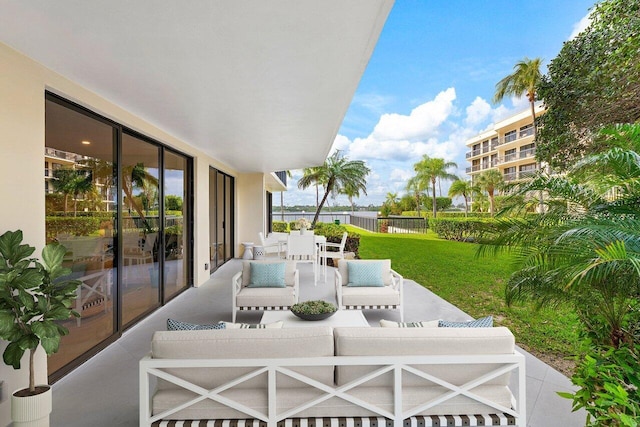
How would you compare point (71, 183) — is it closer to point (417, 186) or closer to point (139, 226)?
point (139, 226)

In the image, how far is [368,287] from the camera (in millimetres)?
5312

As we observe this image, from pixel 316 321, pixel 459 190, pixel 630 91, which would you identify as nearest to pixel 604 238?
A: pixel 316 321

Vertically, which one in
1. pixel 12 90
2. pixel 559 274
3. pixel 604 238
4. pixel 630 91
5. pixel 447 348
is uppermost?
pixel 630 91

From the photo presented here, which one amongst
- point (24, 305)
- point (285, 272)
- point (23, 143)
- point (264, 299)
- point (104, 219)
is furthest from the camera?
point (285, 272)

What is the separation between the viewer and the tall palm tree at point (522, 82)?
18.7 metres

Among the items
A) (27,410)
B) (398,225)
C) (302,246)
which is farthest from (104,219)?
(398,225)

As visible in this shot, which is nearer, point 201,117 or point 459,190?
point 201,117

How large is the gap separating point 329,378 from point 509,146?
34672 mm

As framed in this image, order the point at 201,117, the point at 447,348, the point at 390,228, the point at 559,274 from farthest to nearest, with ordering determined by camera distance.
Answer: the point at 390,228
the point at 201,117
the point at 559,274
the point at 447,348

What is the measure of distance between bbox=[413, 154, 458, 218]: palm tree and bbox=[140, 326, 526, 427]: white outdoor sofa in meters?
31.7

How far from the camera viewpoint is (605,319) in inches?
106

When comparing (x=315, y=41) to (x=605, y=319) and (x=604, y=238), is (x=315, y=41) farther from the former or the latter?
(x=605, y=319)

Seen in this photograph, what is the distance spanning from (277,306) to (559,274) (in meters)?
3.38

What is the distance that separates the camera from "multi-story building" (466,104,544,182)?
29125mm
